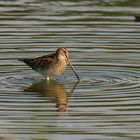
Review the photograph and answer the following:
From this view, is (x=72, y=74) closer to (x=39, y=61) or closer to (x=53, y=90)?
(x=39, y=61)

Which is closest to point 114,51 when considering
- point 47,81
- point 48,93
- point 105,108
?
point 47,81

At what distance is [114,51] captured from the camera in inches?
848

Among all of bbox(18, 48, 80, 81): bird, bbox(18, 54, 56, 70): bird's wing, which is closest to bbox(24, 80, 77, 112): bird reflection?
bbox(18, 48, 80, 81): bird

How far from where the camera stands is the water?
1430 centimetres

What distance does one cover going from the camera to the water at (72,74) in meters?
14.3

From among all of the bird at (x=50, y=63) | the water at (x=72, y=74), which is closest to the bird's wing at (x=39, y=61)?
the bird at (x=50, y=63)

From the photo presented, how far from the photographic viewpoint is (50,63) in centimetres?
1945

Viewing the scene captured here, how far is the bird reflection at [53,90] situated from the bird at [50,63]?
20cm

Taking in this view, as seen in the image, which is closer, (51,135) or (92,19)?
(51,135)

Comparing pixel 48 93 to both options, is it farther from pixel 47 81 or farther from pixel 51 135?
pixel 51 135

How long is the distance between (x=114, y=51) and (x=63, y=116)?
6.52 meters

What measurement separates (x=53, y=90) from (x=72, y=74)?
169 cm

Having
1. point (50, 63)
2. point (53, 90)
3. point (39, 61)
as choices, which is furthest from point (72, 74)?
point (53, 90)

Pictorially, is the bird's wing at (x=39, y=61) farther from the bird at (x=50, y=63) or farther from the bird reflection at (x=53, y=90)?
the bird reflection at (x=53, y=90)
